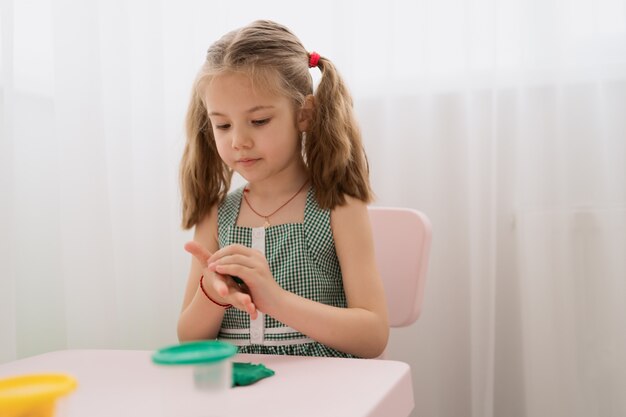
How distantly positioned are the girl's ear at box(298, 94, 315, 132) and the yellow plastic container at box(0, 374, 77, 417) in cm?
73

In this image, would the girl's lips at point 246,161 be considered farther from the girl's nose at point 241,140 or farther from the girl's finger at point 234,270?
the girl's finger at point 234,270

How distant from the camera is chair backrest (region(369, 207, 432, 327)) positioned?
1.10m

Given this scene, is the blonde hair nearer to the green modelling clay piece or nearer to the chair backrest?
the chair backrest

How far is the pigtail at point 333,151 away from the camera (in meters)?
1.08

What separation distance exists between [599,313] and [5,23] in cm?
132

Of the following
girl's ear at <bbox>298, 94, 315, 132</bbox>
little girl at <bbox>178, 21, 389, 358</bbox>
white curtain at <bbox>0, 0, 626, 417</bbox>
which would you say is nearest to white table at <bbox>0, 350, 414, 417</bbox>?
little girl at <bbox>178, 21, 389, 358</bbox>

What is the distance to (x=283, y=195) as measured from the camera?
3.67ft

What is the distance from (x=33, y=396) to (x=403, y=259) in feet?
2.58

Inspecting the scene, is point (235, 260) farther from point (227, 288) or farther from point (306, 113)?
point (306, 113)

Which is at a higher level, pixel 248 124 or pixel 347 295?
pixel 248 124

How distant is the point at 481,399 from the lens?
1.48 meters


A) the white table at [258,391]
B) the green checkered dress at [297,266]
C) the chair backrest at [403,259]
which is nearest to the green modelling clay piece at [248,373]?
the white table at [258,391]

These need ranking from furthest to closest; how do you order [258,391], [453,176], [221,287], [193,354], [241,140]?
[453,176]
[241,140]
[221,287]
[258,391]
[193,354]

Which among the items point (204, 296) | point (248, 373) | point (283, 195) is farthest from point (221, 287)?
point (283, 195)
